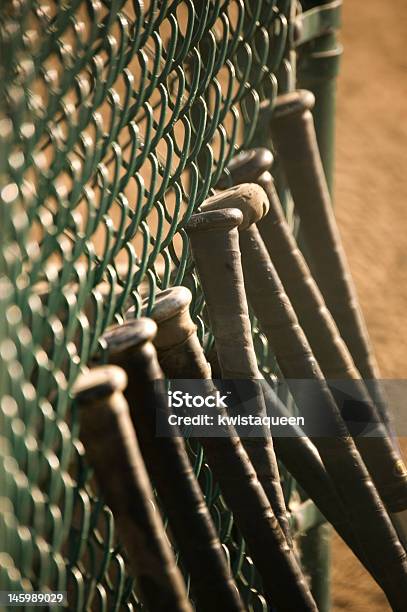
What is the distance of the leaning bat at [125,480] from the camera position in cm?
108

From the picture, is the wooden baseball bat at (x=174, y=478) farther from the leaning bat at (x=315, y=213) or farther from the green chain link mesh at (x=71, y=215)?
the leaning bat at (x=315, y=213)

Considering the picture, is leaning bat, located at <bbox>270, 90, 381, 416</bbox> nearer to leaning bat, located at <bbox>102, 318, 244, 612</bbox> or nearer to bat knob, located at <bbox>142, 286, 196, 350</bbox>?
bat knob, located at <bbox>142, 286, 196, 350</bbox>

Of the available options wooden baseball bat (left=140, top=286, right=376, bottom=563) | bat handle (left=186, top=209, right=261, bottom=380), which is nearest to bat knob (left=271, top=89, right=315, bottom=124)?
bat handle (left=186, top=209, right=261, bottom=380)

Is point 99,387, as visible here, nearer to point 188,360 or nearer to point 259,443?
point 188,360

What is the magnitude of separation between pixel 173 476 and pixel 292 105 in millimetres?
799

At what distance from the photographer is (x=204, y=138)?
1.63 m

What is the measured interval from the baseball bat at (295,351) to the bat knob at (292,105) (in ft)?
0.96

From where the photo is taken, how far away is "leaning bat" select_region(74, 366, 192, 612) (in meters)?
1.08

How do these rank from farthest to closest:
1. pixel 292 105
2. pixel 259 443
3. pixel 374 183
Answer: pixel 374 183, pixel 292 105, pixel 259 443

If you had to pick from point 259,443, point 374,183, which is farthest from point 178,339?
point 374,183

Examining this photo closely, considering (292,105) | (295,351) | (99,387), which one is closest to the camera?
(99,387)

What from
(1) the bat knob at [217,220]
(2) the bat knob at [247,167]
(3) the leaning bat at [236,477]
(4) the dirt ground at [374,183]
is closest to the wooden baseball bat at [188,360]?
(3) the leaning bat at [236,477]

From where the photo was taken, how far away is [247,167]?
1.60 meters

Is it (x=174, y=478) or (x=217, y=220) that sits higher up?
(x=217, y=220)
